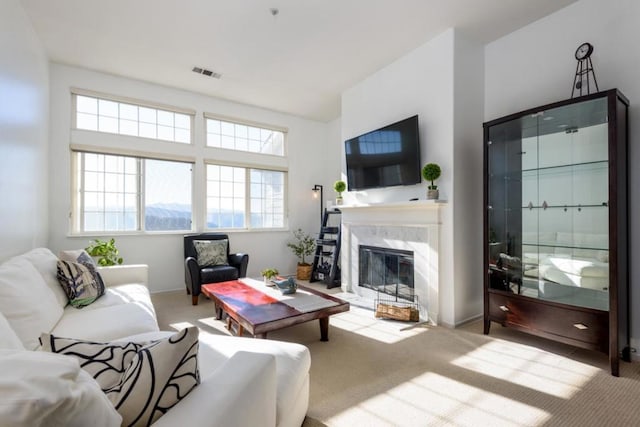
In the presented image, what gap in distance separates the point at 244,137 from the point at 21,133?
300 cm

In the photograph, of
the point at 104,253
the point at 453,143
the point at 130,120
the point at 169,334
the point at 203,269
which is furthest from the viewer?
the point at 130,120

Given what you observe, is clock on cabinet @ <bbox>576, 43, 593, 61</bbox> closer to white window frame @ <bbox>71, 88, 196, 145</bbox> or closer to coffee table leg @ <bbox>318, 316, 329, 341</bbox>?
coffee table leg @ <bbox>318, 316, 329, 341</bbox>

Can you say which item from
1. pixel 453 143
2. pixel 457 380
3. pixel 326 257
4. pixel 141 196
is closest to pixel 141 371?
pixel 457 380

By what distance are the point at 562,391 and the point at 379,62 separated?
363 cm

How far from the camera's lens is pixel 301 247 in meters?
5.65

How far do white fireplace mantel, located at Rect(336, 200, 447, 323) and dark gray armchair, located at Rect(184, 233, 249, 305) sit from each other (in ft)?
5.02

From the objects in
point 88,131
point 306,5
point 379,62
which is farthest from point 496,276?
point 88,131

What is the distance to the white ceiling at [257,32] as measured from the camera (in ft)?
9.25

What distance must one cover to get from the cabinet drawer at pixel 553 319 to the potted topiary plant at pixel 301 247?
319cm

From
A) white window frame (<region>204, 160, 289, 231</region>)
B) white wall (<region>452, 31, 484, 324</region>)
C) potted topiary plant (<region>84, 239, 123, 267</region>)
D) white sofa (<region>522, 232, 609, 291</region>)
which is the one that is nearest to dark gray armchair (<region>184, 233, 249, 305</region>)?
white window frame (<region>204, 160, 289, 231</region>)

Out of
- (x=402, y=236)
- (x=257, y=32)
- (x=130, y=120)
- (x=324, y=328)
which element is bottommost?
(x=324, y=328)

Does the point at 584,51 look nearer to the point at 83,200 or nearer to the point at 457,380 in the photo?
the point at 457,380

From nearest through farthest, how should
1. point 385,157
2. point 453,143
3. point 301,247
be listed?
point 453,143 → point 385,157 → point 301,247

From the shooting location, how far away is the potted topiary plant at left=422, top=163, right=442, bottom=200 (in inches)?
125
